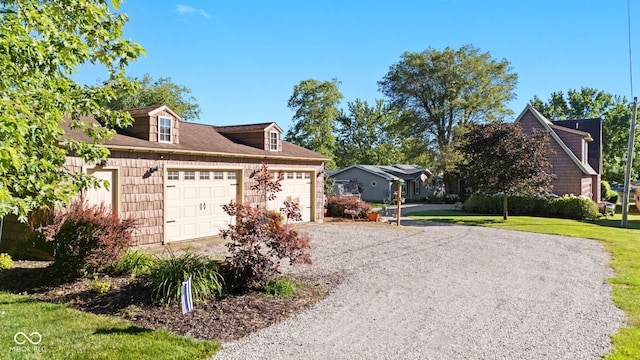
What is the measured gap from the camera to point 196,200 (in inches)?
541

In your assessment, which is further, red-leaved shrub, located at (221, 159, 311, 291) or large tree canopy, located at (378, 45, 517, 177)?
large tree canopy, located at (378, 45, 517, 177)

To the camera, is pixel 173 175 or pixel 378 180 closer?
pixel 173 175

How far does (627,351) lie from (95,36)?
343 inches

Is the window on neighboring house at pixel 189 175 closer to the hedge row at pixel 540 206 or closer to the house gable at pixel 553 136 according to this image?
the hedge row at pixel 540 206

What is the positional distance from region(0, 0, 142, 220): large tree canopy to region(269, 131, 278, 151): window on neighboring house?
10094 mm

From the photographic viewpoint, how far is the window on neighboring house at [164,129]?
1303cm

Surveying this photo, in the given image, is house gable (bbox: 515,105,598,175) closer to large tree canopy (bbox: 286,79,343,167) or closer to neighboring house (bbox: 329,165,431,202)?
neighboring house (bbox: 329,165,431,202)

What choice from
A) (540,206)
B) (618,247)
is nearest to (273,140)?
(618,247)

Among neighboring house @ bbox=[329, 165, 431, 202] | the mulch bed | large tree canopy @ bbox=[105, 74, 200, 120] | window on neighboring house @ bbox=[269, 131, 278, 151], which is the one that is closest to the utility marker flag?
the mulch bed

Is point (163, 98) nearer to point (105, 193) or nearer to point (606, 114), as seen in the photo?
point (105, 193)

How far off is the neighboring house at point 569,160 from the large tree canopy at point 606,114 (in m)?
14.2

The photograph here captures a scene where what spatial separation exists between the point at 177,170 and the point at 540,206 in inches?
838

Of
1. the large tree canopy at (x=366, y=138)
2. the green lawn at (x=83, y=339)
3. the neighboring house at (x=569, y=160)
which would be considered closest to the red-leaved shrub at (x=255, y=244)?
the green lawn at (x=83, y=339)

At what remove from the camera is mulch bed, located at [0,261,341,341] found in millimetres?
5867
